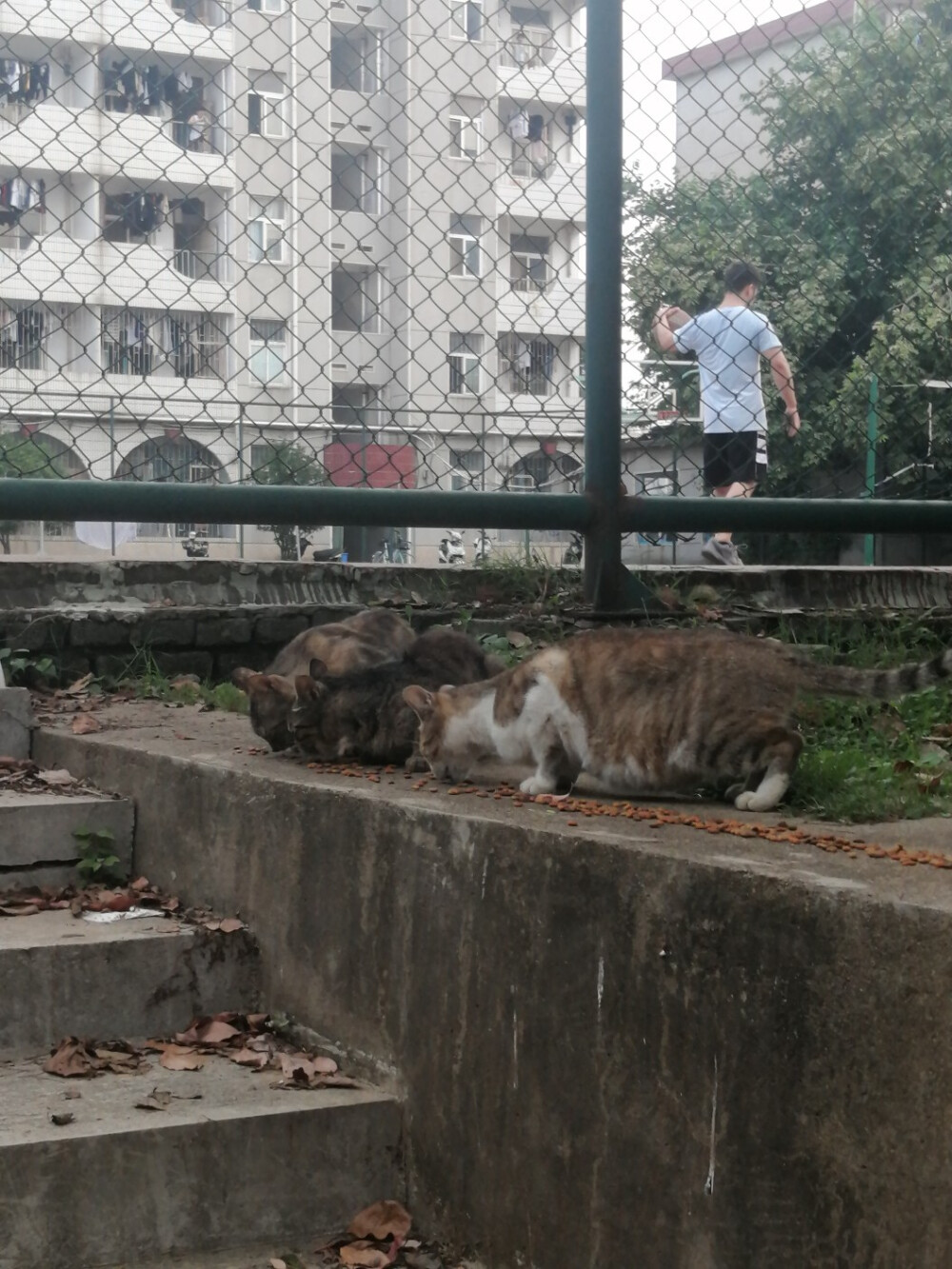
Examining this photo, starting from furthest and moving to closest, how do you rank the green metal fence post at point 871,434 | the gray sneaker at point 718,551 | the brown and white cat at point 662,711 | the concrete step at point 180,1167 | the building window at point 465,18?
1. the gray sneaker at point 718,551
2. the green metal fence post at point 871,434
3. the building window at point 465,18
4. the brown and white cat at point 662,711
5. the concrete step at point 180,1167

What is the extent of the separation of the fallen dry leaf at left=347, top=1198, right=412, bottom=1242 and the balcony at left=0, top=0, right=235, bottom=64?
3252mm

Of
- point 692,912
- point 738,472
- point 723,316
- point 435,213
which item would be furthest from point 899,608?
point 692,912

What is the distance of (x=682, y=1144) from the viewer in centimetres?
261

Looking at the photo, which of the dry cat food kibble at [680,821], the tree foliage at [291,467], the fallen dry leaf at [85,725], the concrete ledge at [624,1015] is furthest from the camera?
the tree foliage at [291,467]

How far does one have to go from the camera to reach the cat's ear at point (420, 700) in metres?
4.38

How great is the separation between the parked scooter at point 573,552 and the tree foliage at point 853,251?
2.50 feet

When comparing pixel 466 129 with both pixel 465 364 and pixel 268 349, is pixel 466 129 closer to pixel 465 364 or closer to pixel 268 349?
pixel 465 364

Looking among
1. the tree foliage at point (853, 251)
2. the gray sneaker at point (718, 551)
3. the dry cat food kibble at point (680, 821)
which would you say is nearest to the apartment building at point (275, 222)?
the tree foliage at point (853, 251)

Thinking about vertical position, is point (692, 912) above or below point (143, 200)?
below

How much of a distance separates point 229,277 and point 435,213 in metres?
0.71

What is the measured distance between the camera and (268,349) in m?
4.87

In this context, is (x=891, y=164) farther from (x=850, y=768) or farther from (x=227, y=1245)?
(x=227, y=1245)

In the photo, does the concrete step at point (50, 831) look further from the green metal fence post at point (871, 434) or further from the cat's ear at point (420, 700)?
the green metal fence post at point (871, 434)

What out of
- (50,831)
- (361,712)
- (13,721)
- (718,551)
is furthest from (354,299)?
(718,551)
